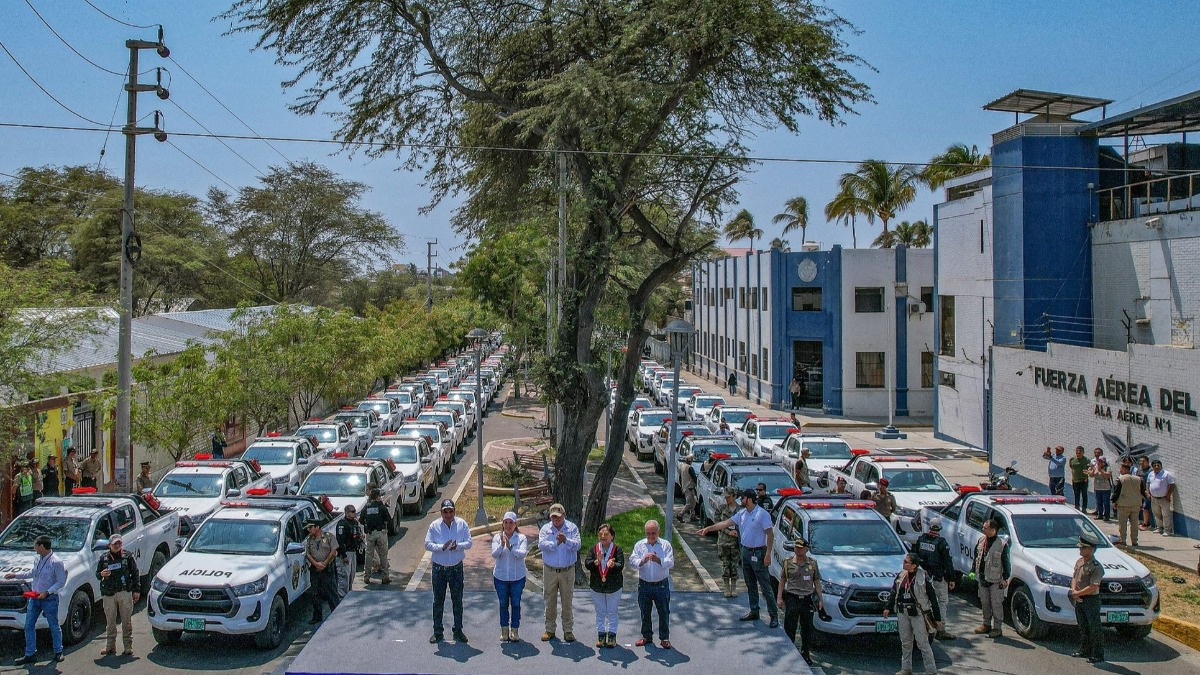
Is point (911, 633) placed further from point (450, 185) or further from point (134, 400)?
point (134, 400)

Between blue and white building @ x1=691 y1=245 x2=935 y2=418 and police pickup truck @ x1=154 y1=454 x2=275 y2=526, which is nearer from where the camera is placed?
police pickup truck @ x1=154 y1=454 x2=275 y2=526

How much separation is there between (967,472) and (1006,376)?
10.5 ft

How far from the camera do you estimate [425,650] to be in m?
10.0

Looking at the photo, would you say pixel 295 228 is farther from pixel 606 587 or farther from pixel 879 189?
pixel 606 587

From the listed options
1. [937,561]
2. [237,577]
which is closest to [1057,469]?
[937,561]

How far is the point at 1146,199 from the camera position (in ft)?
86.0

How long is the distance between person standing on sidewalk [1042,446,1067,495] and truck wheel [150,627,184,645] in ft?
57.1

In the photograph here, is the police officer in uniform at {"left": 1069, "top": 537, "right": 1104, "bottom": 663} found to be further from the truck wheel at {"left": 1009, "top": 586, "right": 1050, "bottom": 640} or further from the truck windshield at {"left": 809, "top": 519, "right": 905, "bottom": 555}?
the truck windshield at {"left": 809, "top": 519, "right": 905, "bottom": 555}

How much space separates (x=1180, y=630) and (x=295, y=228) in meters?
57.8

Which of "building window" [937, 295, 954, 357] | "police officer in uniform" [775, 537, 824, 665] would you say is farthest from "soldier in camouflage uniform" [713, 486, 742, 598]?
"building window" [937, 295, 954, 357]

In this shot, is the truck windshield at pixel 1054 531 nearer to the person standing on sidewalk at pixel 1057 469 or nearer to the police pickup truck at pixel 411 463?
the person standing on sidewalk at pixel 1057 469

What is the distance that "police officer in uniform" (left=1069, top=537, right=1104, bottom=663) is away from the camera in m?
11.1

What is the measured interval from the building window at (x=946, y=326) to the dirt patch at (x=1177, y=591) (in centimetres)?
1680

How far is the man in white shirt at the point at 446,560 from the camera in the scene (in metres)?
10.5
